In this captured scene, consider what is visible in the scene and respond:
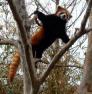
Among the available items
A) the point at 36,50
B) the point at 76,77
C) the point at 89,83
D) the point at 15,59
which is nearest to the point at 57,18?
the point at 36,50

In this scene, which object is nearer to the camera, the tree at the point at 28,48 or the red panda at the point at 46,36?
the tree at the point at 28,48

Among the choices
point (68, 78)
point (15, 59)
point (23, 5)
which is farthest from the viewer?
point (68, 78)

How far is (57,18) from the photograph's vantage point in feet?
10.8

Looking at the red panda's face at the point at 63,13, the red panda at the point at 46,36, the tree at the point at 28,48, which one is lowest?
the tree at the point at 28,48

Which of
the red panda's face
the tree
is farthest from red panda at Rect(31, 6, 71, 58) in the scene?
the tree

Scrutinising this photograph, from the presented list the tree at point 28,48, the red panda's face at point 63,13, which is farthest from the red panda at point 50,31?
the tree at point 28,48

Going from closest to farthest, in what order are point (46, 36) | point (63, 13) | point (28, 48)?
point (28, 48) → point (63, 13) → point (46, 36)

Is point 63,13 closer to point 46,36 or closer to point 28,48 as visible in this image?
point 46,36

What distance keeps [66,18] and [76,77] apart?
1.27m

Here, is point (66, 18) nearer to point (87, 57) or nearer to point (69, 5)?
point (87, 57)

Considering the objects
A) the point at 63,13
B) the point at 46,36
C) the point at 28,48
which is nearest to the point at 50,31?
the point at 46,36

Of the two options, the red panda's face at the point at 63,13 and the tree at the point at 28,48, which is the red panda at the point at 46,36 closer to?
the red panda's face at the point at 63,13

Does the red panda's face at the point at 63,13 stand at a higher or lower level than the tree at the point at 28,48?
higher

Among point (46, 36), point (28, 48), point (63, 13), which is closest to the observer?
point (28, 48)
